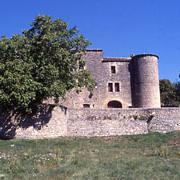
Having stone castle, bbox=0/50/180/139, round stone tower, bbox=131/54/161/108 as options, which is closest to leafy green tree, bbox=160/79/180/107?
round stone tower, bbox=131/54/161/108

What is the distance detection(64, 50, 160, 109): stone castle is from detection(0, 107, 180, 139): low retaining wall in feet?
37.5

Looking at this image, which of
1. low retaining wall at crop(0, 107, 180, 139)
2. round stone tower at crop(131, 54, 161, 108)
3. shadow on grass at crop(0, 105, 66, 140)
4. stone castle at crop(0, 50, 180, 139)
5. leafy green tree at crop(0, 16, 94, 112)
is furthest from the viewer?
round stone tower at crop(131, 54, 161, 108)

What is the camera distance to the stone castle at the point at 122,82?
52.1 meters

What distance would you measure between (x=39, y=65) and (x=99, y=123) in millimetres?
8312

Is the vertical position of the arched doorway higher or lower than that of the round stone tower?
lower

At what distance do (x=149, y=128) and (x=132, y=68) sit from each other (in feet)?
50.0

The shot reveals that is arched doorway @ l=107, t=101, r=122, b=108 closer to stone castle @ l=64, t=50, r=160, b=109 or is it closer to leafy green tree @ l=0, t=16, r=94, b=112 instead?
stone castle @ l=64, t=50, r=160, b=109

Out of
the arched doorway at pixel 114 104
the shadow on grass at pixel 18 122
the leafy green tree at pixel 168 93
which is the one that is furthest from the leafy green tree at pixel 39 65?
the leafy green tree at pixel 168 93

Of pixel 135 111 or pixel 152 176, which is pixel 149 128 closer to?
pixel 135 111

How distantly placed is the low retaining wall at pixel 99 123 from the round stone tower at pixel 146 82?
11.4m

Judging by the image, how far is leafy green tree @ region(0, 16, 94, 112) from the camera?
33.0 meters

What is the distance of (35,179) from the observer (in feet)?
55.5

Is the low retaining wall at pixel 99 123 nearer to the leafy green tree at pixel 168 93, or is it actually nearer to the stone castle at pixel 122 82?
the stone castle at pixel 122 82

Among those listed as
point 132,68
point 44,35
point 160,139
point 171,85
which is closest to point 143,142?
point 160,139
